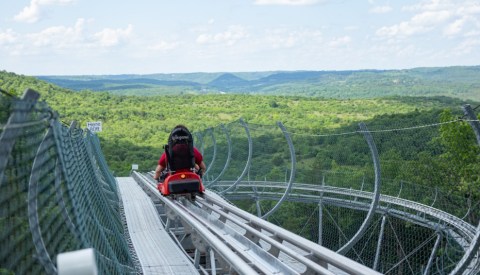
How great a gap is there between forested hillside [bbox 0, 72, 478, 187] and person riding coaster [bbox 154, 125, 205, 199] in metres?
38.8

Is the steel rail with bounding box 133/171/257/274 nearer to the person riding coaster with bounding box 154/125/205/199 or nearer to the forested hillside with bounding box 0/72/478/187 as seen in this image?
the person riding coaster with bounding box 154/125/205/199

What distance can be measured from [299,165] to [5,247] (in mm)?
9220

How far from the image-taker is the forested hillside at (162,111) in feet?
197

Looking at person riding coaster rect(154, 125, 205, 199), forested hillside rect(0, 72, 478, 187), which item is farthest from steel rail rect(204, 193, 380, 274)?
forested hillside rect(0, 72, 478, 187)

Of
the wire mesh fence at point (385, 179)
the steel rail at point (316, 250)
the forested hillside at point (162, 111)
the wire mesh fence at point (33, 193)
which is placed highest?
the wire mesh fence at point (33, 193)

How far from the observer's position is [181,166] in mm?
10008

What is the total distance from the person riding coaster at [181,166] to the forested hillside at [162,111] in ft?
127

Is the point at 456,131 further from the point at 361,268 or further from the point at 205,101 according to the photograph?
the point at 205,101

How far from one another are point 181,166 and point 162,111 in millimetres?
78890

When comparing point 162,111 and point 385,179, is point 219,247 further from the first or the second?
point 162,111

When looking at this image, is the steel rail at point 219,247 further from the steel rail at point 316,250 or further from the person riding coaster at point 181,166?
the person riding coaster at point 181,166

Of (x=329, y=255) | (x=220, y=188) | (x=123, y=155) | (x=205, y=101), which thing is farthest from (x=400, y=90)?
(x=329, y=255)

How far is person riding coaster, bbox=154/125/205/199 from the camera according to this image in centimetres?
966

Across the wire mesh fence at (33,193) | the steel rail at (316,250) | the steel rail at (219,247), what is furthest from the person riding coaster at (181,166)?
the wire mesh fence at (33,193)
